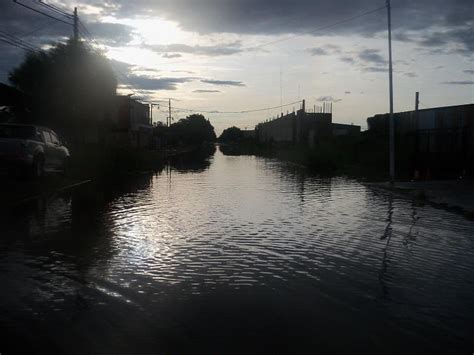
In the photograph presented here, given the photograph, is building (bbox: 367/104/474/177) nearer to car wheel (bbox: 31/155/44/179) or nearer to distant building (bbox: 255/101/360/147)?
car wheel (bbox: 31/155/44/179)

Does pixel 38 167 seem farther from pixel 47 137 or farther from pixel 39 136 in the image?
pixel 47 137

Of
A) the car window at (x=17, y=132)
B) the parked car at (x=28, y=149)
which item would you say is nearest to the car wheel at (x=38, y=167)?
the parked car at (x=28, y=149)

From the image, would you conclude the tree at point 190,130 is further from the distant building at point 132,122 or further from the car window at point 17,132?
the car window at point 17,132

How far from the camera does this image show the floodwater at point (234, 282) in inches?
200

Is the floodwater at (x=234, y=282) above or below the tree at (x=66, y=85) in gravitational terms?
below

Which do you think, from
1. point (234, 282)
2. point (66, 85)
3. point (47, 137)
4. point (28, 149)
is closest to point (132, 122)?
point (66, 85)

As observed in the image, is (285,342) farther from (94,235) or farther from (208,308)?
(94,235)

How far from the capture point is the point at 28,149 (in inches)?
718

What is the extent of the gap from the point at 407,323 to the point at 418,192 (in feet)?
46.0

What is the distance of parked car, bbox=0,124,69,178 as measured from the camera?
17812 millimetres

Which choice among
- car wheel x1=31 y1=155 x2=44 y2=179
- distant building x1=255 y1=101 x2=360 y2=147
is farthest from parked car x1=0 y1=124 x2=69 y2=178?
distant building x1=255 y1=101 x2=360 y2=147

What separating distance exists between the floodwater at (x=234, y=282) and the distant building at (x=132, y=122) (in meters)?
39.1

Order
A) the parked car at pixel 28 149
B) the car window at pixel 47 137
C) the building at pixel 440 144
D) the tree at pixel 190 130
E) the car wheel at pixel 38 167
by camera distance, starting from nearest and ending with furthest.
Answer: the parked car at pixel 28 149 < the car wheel at pixel 38 167 < the car window at pixel 47 137 < the building at pixel 440 144 < the tree at pixel 190 130

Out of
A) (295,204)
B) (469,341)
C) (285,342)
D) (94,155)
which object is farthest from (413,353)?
(94,155)
